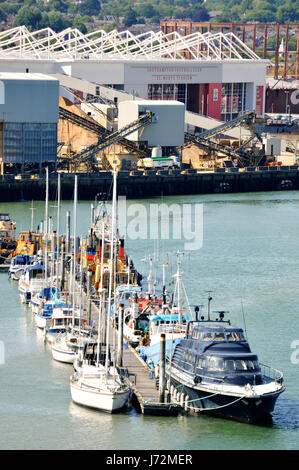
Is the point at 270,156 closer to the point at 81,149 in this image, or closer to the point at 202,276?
the point at 81,149

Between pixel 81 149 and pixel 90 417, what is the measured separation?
50.1 meters

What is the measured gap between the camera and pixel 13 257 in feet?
158

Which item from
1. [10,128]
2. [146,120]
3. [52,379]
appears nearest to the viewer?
[52,379]

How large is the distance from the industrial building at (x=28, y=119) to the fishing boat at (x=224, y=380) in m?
43.9

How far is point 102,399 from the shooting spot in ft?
93.9

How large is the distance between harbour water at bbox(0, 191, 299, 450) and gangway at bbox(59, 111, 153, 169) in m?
12.9

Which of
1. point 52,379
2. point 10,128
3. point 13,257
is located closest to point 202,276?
point 13,257

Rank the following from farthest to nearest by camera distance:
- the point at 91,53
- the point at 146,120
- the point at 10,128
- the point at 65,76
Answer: the point at 91,53 < the point at 65,76 < the point at 146,120 < the point at 10,128

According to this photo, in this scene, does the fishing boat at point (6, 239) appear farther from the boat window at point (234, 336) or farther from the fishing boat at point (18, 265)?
the boat window at point (234, 336)

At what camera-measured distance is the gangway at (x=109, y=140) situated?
74.8 m

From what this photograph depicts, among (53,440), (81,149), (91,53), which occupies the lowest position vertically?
(53,440)

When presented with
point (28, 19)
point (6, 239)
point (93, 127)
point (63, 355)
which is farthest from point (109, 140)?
point (28, 19)

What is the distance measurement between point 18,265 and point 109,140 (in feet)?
99.6

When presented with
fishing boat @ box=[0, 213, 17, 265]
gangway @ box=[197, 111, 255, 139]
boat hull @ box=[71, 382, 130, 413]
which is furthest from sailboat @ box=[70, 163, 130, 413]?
gangway @ box=[197, 111, 255, 139]
